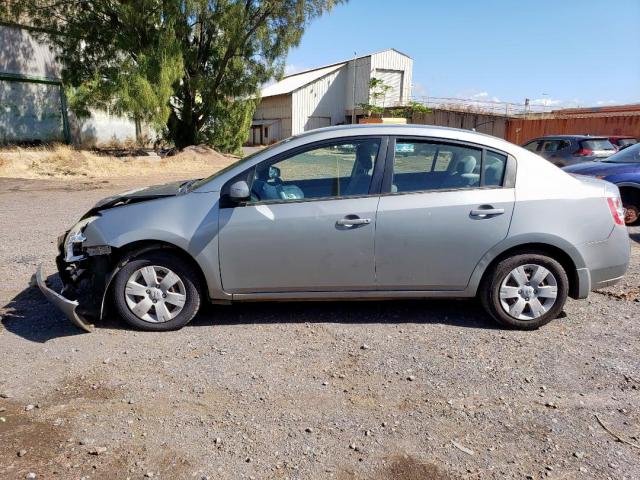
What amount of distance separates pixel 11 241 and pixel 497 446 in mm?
7285

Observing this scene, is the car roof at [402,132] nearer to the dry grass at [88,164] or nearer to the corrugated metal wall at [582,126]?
the dry grass at [88,164]

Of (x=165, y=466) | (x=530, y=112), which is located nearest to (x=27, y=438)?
(x=165, y=466)

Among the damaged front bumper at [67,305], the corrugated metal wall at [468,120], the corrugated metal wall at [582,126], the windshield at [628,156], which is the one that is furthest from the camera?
the corrugated metal wall at [468,120]

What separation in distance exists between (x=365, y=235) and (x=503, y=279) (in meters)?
1.26

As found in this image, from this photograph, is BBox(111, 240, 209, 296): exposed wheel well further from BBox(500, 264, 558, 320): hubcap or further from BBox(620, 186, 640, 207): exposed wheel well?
BBox(620, 186, 640, 207): exposed wheel well

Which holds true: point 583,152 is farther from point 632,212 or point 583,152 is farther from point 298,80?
point 298,80

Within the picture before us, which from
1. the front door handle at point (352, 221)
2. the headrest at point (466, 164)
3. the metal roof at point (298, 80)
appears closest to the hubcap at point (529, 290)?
the headrest at point (466, 164)

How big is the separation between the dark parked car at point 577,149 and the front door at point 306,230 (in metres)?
11.6

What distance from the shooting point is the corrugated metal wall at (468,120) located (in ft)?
117

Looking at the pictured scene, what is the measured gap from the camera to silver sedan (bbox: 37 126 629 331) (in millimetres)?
3949

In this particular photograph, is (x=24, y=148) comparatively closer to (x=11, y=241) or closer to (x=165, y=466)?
(x=11, y=241)

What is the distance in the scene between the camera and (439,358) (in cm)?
371

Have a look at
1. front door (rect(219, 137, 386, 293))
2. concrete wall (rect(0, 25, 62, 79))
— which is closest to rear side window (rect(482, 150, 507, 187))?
Answer: front door (rect(219, 137, 386, 293))

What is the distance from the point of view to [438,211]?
3.96m
